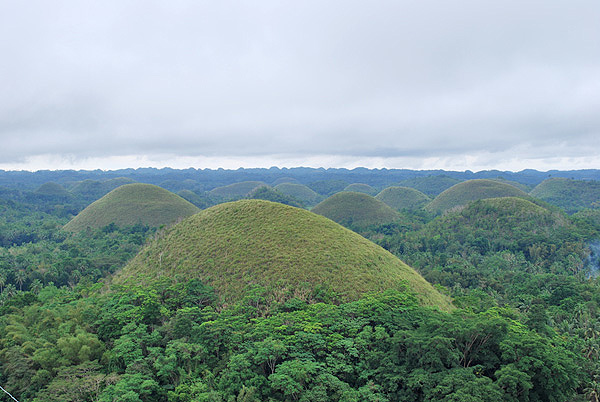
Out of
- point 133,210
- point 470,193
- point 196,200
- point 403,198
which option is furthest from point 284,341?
point 403,198

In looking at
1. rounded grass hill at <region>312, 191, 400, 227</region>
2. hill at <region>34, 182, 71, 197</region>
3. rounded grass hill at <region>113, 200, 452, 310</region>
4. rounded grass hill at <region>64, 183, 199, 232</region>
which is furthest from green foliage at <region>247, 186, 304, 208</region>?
rounded grass hill at <region>113, 200, 452, 310</region>

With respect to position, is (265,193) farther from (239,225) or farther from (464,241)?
(239,225)

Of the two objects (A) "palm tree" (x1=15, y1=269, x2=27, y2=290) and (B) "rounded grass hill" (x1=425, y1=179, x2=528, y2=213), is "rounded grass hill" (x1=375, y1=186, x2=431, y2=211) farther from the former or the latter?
(A) "palm tree" (x1=15, y1=269, x2=27, y2=290)

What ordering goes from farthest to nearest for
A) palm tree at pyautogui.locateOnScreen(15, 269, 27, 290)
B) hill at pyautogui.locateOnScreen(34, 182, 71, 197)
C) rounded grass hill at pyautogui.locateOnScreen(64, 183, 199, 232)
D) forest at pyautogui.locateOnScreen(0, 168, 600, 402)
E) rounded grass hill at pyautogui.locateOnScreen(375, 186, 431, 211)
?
hill at pyautogui.locateOnScreen(34, 182, 71, 197), rounded grass hill at pyautogui.locateOnScreen(375, 186, 431, 211), rounded grass hill at pyautogui.locateOnScreen(64, 183, 199, 232), palm tree at pyautogui.locateOnScreen(15, 269, 27, 290), forest at pyautogui.locateOnScreen(0, 168, 600, 402)

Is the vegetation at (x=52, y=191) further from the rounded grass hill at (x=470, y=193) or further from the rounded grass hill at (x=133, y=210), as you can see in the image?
the rounded grass hill at (x=470, y=193)

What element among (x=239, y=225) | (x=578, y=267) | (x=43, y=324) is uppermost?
(x=239, y=225)

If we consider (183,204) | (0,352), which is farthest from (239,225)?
(183,204)
